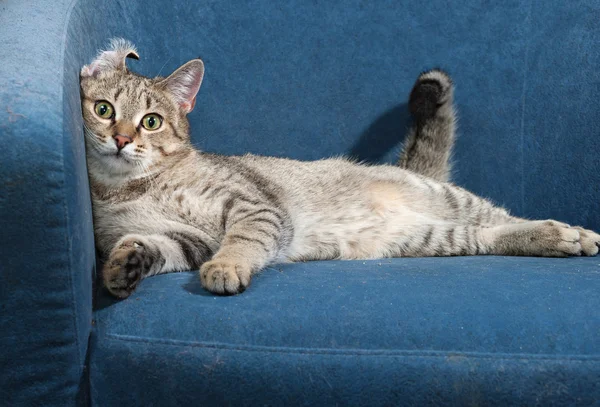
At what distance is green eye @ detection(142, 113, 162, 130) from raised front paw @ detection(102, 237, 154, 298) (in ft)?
1.47

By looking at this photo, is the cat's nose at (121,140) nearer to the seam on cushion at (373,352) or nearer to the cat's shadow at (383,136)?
the seam on cushion at (373,352)

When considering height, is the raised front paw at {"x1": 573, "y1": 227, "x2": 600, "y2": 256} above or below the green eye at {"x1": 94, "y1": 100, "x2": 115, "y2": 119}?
below

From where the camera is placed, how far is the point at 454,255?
1877mm

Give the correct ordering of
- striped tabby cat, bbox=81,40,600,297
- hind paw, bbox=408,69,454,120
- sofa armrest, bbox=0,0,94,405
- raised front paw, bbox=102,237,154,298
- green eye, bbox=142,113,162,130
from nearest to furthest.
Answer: sofa armrest, bbox=0,0,94,405 < raised front paw, bbox=102,237,154,298 < striped tabby cat, bbox=81,40,600,297 < green eye, bbox=142,113,162,130 < hind paw, bbox=408,69,454,120

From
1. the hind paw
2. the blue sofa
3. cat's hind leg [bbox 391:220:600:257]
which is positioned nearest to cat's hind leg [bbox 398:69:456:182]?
the hind paw

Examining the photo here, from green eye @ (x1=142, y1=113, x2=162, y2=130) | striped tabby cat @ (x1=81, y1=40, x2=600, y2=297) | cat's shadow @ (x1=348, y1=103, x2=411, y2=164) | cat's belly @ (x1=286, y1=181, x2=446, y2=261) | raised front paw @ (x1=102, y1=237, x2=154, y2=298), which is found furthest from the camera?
cat's shadow @ (x1=348, y1=103, x2=411, y2=164)

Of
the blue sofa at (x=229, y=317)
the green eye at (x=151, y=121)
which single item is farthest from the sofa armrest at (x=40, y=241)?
the green eye at (x=151, y=121)

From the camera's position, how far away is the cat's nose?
60.4 inches

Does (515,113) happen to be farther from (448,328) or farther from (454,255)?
(448,328)

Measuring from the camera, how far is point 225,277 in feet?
3.98

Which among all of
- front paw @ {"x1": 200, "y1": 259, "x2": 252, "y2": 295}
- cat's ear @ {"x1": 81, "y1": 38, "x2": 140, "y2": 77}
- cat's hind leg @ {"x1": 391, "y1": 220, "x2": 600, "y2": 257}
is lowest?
cat's hind leg @ {"x1": 391, "y1": 220, "x2": 600, "y2": 257}

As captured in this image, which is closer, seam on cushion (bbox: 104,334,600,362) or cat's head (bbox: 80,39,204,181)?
seam on cushion (bbox: 104,334,600,362)

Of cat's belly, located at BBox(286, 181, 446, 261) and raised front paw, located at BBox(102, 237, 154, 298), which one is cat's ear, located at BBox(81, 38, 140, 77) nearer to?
raised front paw, located at BBox(102, 237, 154, 298)

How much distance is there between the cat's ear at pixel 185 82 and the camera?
1.79 m
